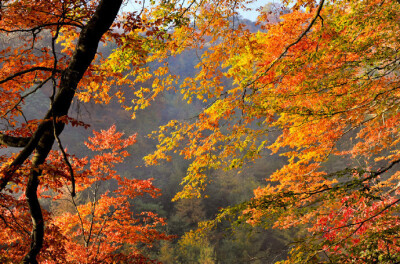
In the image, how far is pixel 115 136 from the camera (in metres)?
6.48

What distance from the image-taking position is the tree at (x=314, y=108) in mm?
2094

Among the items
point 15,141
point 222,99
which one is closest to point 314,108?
point 222,99

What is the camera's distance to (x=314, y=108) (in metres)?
3.85

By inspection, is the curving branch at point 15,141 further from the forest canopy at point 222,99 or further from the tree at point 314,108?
the tree at point 314,108

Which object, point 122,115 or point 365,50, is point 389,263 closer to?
point 365,50

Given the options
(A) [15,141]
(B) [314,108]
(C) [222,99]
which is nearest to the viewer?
(A) [15,141]

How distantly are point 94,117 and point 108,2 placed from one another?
19.6 meters

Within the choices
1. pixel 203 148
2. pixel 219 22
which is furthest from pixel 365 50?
pixel 203 148

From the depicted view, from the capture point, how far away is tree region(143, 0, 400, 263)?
209 centimetres

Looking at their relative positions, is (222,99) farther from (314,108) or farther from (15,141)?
(15,141)

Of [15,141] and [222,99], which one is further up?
[222,99]

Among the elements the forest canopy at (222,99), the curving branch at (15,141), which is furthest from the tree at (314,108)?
the curving branch at (15,141)

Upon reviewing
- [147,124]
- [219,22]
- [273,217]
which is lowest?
[273,217]

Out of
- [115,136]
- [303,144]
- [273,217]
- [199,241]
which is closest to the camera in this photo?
[273,217]
